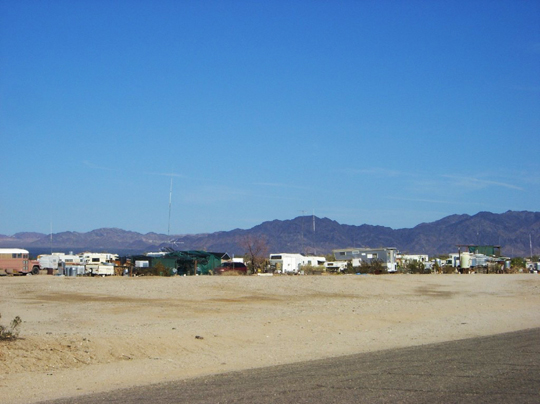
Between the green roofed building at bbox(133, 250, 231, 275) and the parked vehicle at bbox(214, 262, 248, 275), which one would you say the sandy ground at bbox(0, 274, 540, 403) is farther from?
the parked vehicle at bbox(214, 262, 248, 275)

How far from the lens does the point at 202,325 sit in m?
19.2

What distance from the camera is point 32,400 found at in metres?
10.6

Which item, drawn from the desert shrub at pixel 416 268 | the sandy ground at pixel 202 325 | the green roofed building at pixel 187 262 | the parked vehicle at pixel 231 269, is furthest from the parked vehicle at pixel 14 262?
the desert shrub at pixel 416 268

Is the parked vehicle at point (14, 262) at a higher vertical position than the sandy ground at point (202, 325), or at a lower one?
higher

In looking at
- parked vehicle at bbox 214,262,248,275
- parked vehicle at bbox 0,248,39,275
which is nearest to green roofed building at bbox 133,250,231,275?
parked vehicle at bbox 214,262,248,275

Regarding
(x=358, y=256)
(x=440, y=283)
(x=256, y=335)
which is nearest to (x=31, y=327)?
(x=256, y=335)

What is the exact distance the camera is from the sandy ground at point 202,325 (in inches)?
521

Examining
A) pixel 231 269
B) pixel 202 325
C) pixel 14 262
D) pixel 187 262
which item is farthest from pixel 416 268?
pixel 202 325

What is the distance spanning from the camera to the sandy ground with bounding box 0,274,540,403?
521 inches

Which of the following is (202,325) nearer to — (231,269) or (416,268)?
(231,269)

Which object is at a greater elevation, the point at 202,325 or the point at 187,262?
the point at 187,262

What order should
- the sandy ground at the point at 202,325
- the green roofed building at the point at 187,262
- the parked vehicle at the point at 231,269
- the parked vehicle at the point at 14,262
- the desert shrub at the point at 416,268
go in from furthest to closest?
the desert shrub at the point at 416,268, the parked vehicle at the point at 231,269, the parked vehicle at the point at 14,262, the green roofed building at the point at 187,262, the sandy ground at the point at 202,325

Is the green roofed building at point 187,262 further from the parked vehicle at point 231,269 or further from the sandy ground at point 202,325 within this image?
the sandy ground at point 202,325

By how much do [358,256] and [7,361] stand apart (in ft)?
218
